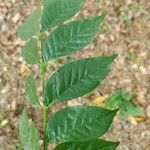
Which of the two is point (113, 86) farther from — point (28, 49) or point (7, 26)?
point (28, 49)

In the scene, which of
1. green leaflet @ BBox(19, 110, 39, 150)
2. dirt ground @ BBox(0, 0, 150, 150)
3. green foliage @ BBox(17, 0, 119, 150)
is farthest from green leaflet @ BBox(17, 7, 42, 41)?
dirt ground @ BBox(0, 0, 150, 150)

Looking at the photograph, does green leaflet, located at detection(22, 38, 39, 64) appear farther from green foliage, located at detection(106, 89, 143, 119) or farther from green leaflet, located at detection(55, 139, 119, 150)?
green foliage, located at detection(106, 89, 143, 119)

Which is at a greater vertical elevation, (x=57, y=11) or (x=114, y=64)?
(x=57, y=11)

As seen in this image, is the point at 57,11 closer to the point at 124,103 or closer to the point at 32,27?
the point at 32,27

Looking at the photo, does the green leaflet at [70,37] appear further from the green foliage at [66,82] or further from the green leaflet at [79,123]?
the green leaflet at [79,123]

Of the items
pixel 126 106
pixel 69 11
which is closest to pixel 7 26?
pixel 126 106

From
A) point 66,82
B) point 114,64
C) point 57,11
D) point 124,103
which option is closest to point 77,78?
point 66,82
